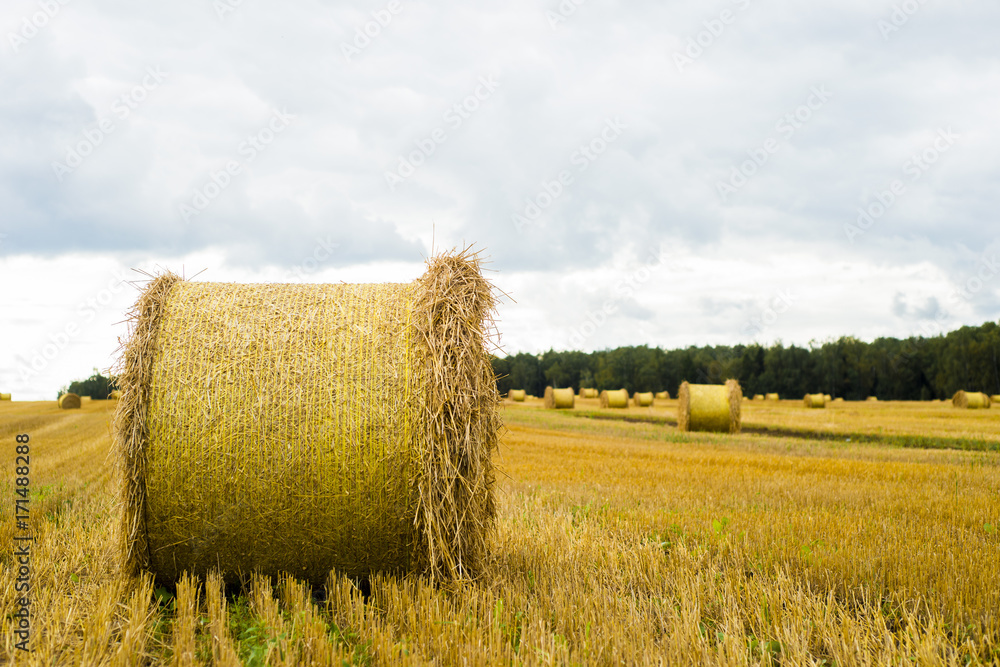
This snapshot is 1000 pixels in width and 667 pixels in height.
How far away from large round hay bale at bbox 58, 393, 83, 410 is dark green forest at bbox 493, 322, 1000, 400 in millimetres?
36894

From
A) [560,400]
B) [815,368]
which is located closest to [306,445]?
[560,400]

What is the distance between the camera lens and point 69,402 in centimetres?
3569

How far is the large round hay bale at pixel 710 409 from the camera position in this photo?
A: 21203 millimetres

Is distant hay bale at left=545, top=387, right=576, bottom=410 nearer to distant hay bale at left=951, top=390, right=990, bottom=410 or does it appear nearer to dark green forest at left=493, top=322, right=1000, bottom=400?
distant hay bale at left=951, top=390, right=990, bottom=410

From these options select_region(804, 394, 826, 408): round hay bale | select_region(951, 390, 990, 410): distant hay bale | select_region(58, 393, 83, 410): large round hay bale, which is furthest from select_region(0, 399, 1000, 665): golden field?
select_region(804, 394, 826, 408): round hay bale

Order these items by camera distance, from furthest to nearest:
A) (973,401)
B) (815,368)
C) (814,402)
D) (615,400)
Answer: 1. (815,368)
2. (814,402)
3. (615,400)
4. (973,401)

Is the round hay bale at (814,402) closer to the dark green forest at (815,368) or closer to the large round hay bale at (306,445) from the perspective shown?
the dark green forest at (815,368)

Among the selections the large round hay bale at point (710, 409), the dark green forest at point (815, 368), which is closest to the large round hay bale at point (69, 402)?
the large round hay bale at point (710, 409)

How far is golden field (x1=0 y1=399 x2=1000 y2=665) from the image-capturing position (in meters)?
3.51

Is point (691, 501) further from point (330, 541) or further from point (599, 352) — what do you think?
A: point (599, 352)

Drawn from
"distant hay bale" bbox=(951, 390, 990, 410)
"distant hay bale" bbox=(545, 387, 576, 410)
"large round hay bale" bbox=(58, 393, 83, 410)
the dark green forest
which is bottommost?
"large round hay bale" bbox=(58, 393, 83, 410)

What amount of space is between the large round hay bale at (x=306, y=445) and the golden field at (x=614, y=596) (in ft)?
0.84

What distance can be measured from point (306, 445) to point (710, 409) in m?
18.8

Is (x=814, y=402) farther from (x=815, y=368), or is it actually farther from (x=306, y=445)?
(x=306, y=445)
